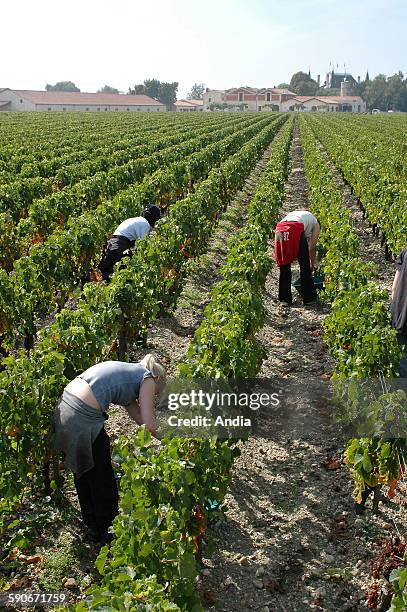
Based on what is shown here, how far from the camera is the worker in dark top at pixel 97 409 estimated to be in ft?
14.1

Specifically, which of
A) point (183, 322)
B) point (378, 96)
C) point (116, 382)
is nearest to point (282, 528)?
point (116, 382)

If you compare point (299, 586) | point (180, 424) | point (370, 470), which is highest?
point (180, 424)

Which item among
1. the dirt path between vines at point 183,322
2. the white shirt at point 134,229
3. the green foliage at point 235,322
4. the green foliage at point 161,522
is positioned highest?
the white shirt at point 134,229

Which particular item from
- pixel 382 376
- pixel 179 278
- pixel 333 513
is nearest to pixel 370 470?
pixel 333 513

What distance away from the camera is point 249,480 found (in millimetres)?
5547

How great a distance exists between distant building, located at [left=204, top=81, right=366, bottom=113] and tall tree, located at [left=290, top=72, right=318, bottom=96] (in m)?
23.4

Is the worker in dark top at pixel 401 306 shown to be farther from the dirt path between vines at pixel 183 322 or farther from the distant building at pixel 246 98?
the distant building at pixel 246 98

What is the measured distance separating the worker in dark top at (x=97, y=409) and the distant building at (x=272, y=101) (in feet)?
472

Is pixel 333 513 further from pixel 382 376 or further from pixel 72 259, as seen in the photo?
pixel 72 259

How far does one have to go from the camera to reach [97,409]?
4.31 metres

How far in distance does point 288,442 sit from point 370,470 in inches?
64.8

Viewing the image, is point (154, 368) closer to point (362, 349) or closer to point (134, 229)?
point (362, 349)

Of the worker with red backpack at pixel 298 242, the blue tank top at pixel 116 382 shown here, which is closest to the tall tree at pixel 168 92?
the worker with red backpack at pixel 298 242

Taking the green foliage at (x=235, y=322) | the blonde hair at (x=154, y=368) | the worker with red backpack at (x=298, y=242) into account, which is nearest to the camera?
the blonde hair at (x=154, y=368)
